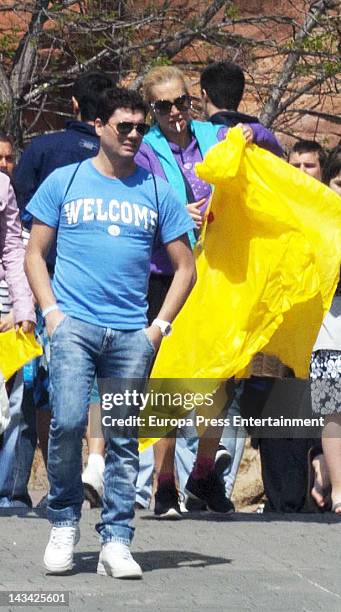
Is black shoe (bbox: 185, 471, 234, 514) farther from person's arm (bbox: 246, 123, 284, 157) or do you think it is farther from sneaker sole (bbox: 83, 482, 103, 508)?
person's arm (bbox: 246, 123, 284, 157)

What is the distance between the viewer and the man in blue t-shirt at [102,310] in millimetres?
6195

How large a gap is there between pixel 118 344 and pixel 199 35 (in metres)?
5.21

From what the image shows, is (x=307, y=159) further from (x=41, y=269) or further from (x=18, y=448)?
(x=41, y=269)

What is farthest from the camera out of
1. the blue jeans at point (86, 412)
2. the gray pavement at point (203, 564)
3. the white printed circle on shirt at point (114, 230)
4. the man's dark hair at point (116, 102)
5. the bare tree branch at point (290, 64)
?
the bare tree branch at point (290, 64)

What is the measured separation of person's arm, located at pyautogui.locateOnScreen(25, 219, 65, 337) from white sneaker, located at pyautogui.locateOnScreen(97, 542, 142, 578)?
869 millimetres

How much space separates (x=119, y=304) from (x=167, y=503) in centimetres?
165

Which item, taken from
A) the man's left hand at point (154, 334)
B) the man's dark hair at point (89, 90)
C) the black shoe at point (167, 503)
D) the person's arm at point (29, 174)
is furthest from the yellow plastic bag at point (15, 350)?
the man's left hand at point (154, 334)

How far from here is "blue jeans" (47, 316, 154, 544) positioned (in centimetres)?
617

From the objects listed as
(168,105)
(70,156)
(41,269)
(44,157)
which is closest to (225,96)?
(168,105)

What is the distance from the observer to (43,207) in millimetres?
6363

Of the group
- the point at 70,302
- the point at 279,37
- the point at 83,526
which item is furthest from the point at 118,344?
the point at 279,37

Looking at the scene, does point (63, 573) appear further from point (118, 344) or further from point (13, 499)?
point (13, 499)

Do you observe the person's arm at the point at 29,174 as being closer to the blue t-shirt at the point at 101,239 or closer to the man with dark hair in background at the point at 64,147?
the man with dark hair in background at the point at 64,147

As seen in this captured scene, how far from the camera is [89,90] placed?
7.87m
